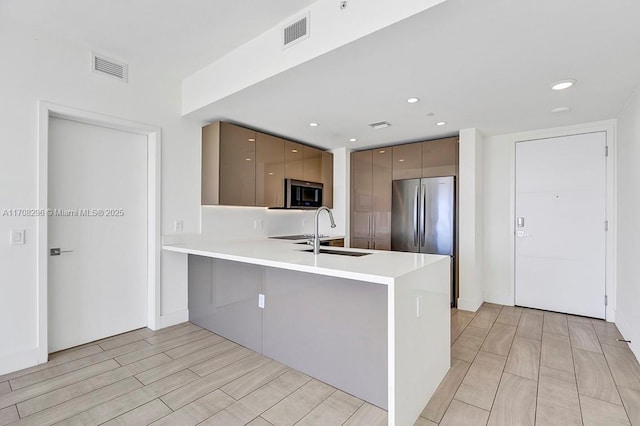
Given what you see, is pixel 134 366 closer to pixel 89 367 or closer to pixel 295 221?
pixel 89 367

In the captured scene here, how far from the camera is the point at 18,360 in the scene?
2.31 metres

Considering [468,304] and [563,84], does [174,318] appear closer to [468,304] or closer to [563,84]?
[468,304]

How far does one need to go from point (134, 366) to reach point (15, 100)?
2.21 meters

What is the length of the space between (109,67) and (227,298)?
2376 mm

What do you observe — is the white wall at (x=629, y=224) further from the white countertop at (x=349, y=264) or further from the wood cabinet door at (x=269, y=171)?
the wood cabinet door at (x=269, y=171)

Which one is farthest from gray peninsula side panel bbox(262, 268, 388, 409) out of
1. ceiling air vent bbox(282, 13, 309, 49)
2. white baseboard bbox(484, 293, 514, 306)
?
white baseboard bbox(484, 293, 514, 306)

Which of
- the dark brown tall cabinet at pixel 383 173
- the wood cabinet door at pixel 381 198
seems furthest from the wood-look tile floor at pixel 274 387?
the dark brown tall cabinet at pixel 383 173

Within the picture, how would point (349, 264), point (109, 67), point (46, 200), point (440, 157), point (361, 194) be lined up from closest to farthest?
point (349, 264) < point (46, 200) < point (109, 67) < point (440, 157) < point (361, 194)

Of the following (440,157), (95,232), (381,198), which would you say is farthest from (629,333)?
(95,232)

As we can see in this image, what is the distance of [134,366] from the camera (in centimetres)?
240

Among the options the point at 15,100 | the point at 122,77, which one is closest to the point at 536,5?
the point at 122,77

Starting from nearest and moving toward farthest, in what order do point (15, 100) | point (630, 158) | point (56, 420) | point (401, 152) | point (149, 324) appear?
point (56, 420)
point (15, 100)
point (630, 158)
point (149, 324)
point (401, 152)

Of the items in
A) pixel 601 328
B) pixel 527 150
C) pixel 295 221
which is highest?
pixel 527 150

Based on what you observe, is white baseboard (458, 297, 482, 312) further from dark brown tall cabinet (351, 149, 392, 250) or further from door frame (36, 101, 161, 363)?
door frame (36, 101, 161, 363)
